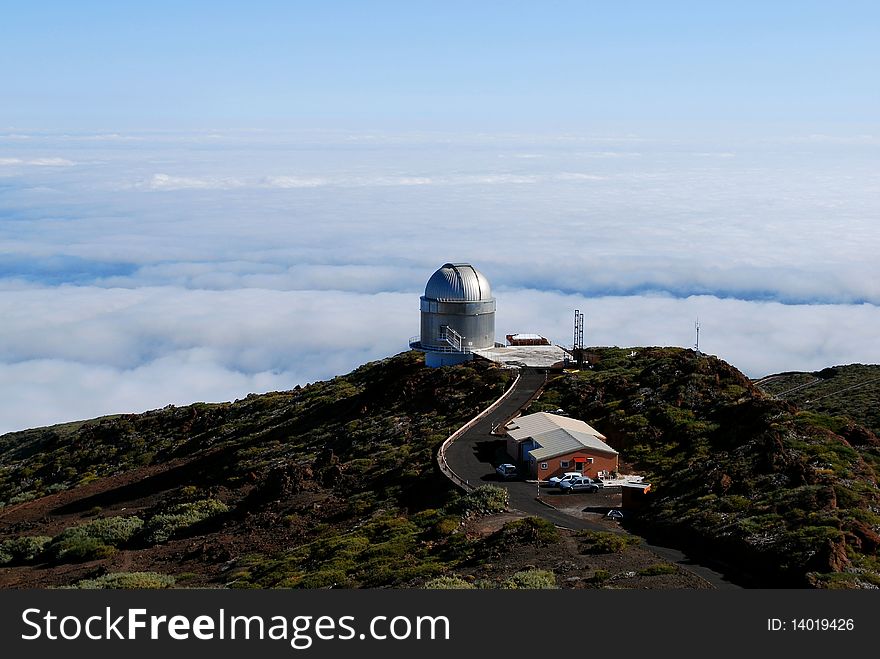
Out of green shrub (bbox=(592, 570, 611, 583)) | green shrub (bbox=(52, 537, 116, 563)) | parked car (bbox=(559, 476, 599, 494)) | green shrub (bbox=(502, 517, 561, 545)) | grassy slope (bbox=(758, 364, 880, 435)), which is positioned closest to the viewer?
green shrub (bbox=(592, 570, 611, 583))

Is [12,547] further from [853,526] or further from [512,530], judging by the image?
[853,526]

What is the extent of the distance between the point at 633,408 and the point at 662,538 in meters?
13.4

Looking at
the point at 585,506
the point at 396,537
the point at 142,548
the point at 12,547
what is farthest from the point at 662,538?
the point at 12,547

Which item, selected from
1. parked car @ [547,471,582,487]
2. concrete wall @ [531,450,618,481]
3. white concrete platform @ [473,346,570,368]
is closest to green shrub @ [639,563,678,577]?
parked car @ [547,471,582,487]

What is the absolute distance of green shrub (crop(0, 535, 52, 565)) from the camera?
33656mm

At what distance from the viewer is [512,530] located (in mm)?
26875

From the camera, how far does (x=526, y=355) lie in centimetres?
5325

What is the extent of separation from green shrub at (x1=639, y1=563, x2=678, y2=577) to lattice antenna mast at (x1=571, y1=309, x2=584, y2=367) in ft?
88.4

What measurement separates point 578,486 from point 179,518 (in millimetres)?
13908

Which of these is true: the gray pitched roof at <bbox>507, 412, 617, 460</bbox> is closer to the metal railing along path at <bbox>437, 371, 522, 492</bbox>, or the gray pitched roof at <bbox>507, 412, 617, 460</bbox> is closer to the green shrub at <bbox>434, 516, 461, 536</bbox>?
the metal railing along path at <bbox>437, 371, 522, 492</bbox>

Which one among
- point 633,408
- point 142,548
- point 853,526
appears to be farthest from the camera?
point 633,408

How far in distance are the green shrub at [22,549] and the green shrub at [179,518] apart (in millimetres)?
3432

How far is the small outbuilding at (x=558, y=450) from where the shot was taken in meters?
33.9

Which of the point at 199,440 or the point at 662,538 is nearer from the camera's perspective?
the point at 662,538
